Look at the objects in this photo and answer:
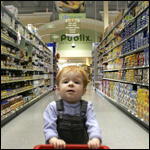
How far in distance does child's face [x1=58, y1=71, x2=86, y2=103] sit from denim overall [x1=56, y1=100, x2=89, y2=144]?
10cm

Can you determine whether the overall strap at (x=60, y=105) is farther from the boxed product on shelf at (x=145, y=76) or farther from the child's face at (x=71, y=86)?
the boxed product on shelf at (x=145, y=76)

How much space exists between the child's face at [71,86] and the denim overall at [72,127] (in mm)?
98

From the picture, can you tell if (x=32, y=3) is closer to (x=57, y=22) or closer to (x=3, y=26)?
(x=57, y=22)

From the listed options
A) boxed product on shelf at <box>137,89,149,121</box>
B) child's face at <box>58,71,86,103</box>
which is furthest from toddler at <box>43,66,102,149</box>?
boxed product on shelf at <box>137,89,149,121</box>

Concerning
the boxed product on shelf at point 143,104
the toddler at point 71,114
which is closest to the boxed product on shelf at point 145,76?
the boxed product on shelf at point 143,104

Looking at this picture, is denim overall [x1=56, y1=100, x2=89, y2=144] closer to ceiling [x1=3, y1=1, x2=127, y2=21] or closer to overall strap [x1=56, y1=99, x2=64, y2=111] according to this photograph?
overall strap [x1=56, y1=99, x2=64, y2=111]

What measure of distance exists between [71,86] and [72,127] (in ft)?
0.93

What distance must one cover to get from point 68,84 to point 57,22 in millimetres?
14336

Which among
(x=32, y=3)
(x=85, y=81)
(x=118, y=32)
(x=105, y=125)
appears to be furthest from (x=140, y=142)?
(x=32, y=3)

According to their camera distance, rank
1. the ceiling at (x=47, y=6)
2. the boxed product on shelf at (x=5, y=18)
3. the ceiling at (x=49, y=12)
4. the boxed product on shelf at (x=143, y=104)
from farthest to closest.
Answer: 1. the ceiling at (x=49, y=12)
2. the ceiling at (x=47, y=6)
3. the boxed product on shelf at (x=5, y=18)
4. the boxed product on shelf at (x=143, y=104)

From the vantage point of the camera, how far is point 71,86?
1080 mm

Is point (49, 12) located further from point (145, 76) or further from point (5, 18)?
point (145, 76)

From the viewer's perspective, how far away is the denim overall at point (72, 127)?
112 centimetres

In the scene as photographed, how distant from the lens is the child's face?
108 cm
